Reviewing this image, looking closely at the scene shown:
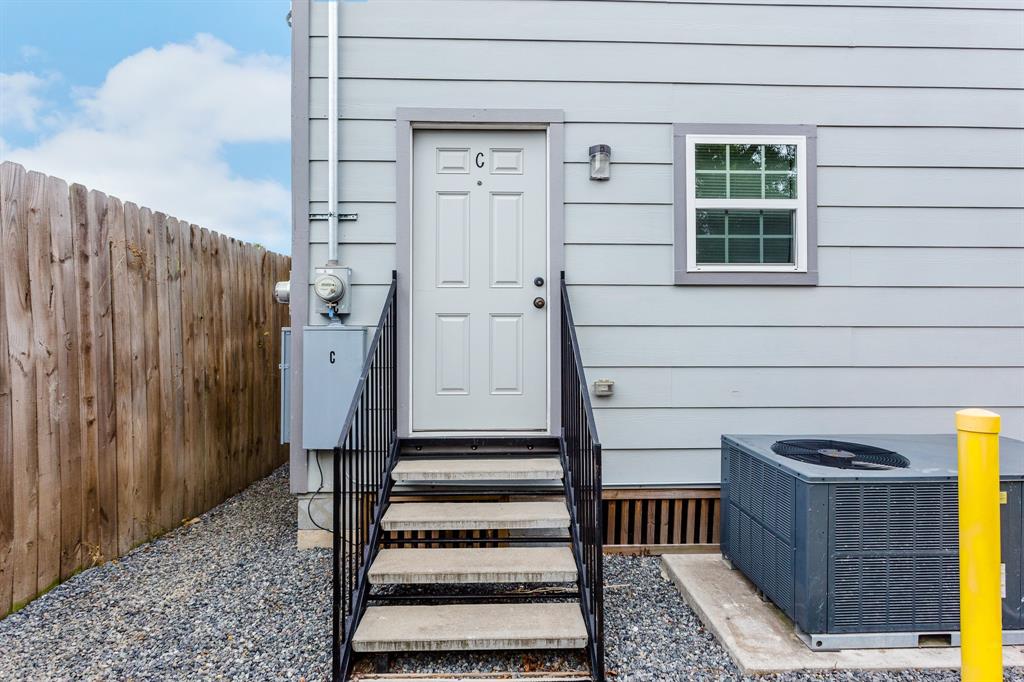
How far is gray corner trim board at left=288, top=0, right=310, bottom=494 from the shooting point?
110 inches

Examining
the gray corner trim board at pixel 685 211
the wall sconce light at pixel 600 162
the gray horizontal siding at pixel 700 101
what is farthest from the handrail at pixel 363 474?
the gray corner trim board at pixel 685 211

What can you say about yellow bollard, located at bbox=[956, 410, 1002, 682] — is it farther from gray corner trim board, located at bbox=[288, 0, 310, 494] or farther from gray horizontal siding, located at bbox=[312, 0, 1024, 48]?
gray corner trim board, located at bbox=[288, 0, 310, 494]

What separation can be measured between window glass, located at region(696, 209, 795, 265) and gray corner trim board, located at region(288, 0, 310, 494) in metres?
2.20

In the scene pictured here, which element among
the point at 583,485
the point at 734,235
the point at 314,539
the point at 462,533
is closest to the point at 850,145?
the point at 734,235

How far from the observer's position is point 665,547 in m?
2.91

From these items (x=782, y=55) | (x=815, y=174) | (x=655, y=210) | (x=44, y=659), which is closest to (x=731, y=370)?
(x=655, y=210)

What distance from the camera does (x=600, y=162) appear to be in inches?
113

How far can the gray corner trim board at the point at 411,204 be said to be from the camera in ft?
9.38

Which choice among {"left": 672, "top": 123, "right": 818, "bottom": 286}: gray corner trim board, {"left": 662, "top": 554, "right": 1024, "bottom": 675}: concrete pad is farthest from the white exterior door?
{"left": 662, "top": 554, "right": 1024, "bottom": 675}: concrete pad

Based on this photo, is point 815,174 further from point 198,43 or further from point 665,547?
point 198,43

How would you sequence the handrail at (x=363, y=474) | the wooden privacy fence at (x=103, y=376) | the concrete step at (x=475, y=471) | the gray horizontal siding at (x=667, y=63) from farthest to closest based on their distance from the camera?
1. the gray horizontal siding at (x=667, y=63)
2. the concrete step at (x=475, y=471)
3. the wooden privacy fence at (x=103, y=376)
4. the handrail at (x=363, y=474)

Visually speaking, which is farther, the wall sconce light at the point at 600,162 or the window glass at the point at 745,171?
the window glass at the point at 745,171

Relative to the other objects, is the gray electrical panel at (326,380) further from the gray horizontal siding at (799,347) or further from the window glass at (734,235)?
the window glass at (734,235)

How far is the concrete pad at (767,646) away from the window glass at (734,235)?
5.60 feet
